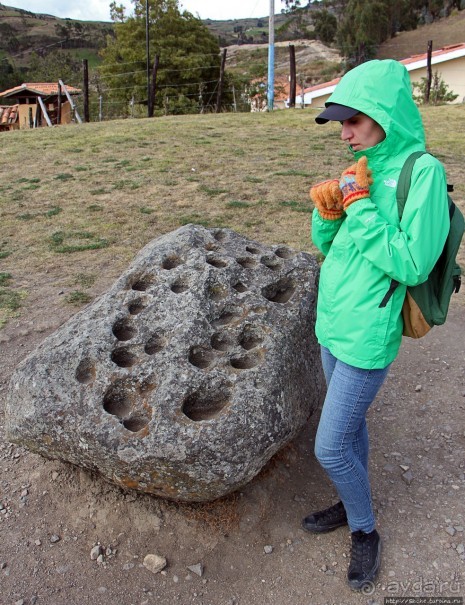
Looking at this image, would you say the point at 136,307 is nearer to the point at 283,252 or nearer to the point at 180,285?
the point at 180,285

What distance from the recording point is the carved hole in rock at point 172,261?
379 cm

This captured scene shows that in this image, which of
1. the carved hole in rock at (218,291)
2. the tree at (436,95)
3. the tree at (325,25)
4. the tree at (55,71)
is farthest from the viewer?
the tree at (325,25)

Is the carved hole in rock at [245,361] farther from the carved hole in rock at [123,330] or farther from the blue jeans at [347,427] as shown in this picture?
the carved hole in rock at [123,330]

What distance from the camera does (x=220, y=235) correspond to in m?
4.20

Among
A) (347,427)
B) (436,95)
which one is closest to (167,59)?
(436,95)

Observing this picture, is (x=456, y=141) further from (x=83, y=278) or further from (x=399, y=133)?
(x=399, y=133)

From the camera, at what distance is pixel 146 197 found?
945 cm

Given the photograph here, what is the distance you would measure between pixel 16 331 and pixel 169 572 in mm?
3068

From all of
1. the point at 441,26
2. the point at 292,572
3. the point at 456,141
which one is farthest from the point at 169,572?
the point at 441,26

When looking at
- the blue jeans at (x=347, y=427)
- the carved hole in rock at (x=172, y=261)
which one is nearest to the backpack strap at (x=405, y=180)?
the blue jeans at (x=347, y=427)

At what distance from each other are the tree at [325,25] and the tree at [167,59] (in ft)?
132

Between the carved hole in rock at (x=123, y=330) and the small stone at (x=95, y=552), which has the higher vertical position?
the carved hole in rock at (x=123, y=330)

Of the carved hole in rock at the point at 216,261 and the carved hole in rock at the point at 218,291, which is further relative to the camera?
the carved hole in rock at the point at 216,261

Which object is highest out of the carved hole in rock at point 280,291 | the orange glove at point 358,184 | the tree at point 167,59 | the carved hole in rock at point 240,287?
the tree at point 167,59
